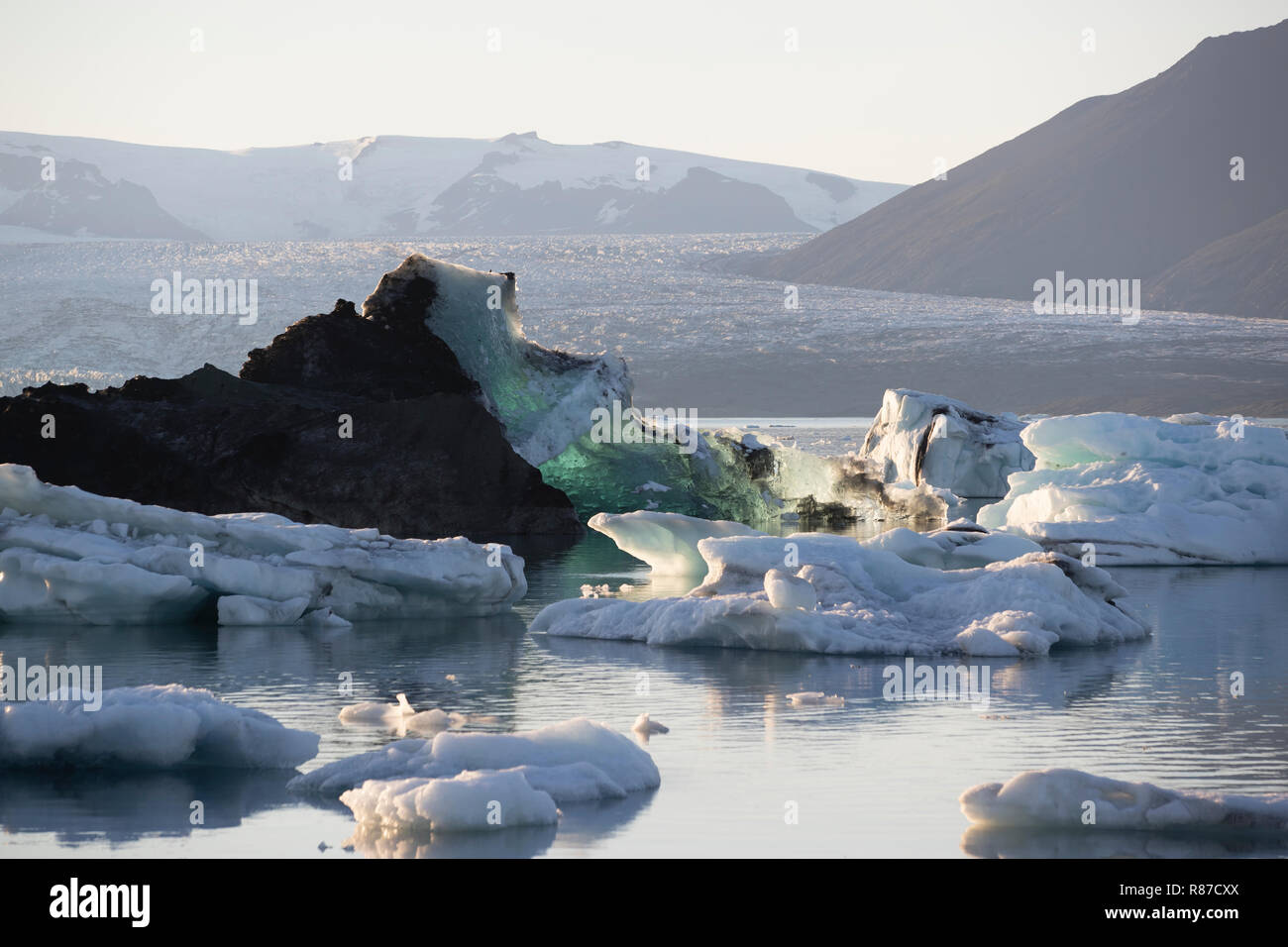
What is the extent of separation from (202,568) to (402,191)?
15170 centimetres

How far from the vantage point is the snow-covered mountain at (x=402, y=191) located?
478 ft

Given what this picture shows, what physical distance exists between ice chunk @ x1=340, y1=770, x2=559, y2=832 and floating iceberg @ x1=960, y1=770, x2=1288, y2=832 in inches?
55.2

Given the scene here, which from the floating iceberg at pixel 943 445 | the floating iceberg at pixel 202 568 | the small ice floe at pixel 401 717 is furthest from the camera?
the floating iceberg at pixel 943 445

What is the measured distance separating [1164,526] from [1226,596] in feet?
10.9

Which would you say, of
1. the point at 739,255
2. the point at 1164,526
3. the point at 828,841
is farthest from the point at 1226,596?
the point at 739,255

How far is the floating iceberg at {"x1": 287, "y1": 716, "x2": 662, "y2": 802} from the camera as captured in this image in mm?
6008

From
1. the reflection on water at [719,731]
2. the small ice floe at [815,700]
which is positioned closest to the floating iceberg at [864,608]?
the reflection on water at [719,731]

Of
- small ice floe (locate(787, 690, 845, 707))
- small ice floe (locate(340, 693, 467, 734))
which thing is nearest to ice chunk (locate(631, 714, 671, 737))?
small ice floe (locate(340, 693, 467, 734))

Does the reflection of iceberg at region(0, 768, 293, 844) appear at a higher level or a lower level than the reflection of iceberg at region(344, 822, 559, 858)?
lower

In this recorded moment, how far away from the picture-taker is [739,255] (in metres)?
106

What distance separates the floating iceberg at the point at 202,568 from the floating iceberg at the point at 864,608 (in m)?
1.05

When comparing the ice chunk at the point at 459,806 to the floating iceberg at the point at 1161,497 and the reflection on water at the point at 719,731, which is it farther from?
the floating iceberg at the point at 1161,497

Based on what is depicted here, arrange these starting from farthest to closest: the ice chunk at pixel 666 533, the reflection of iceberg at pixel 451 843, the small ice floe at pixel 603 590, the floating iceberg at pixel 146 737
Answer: the ice chunk at pixel 666 533 < the small ice floe at pixel 603 590 < the floating iceberg at pixel 146 737 < the reflection of iceberg at pixel 451 843

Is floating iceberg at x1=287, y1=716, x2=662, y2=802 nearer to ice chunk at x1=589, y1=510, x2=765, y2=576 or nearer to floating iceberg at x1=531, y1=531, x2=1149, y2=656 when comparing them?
floating iceberg at x1=531, y1=531, x2=1149, y2=656
